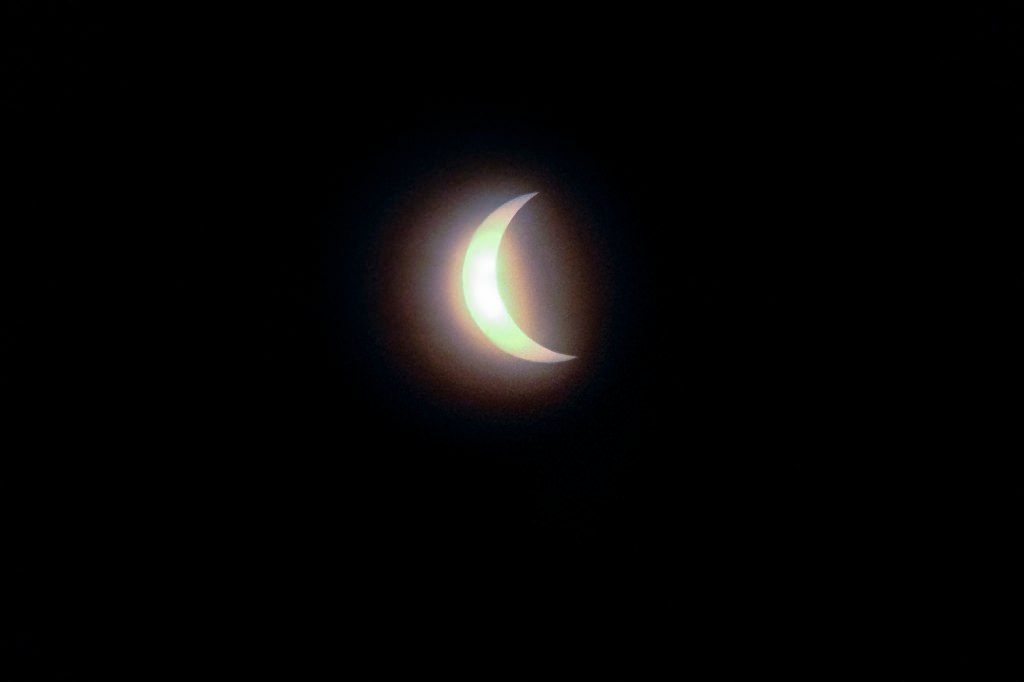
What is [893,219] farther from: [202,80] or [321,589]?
[321,589]

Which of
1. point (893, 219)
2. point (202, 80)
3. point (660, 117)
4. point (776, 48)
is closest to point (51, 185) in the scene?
point (202, 80)

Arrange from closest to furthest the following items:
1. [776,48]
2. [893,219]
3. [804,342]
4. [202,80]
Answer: [202,80] < [776,48] < [893,219] < [804,342]

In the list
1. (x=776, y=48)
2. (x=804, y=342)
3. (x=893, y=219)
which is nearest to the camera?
(x=776, y=48)

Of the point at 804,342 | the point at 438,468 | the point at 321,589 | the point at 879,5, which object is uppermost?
the point at 879,5

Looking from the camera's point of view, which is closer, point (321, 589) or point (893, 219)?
point (893, 219)

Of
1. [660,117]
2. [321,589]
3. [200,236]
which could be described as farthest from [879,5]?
[321,589]

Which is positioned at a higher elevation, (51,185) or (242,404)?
(51,185)
